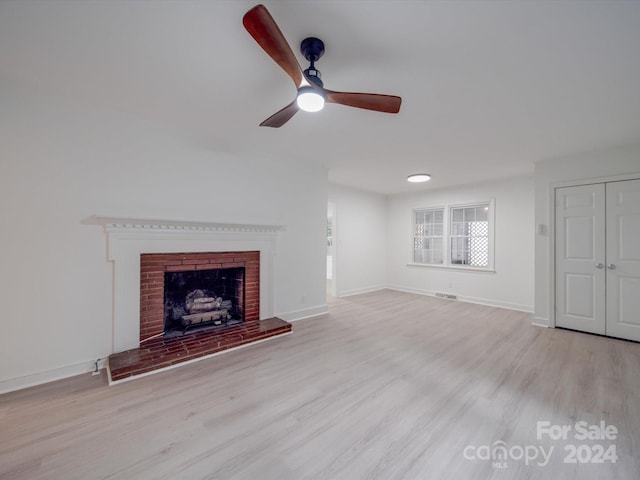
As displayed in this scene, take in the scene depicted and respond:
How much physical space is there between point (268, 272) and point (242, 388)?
1.77 metres

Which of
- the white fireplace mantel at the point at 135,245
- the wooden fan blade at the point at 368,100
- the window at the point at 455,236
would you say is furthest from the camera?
the window at the point at 455,236

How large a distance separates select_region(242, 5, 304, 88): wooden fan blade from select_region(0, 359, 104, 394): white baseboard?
319 centimetres

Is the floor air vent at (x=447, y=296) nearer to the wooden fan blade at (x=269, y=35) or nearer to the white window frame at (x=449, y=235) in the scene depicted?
the white window frame at (x=449, y=235)

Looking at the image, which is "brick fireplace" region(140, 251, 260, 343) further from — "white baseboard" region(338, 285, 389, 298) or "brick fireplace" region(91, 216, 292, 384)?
"white baseboard" region(338, 285, 389, 298)

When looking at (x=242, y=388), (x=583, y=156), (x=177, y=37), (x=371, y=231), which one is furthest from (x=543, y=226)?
(x=177, y=37)

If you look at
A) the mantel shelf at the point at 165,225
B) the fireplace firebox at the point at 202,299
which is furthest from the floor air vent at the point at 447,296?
the fireplace firebox at the point at 202,299

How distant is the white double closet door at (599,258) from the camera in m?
3.39

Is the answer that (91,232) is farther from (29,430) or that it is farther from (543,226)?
(543,226)

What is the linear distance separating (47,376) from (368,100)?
3657 millimetres

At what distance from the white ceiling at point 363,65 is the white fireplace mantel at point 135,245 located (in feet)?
3.65

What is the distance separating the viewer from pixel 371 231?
6633mm

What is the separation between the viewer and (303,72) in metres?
1.59

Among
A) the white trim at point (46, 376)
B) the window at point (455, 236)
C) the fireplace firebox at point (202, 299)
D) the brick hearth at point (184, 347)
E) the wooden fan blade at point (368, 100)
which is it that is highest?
the wooden fan blade at point (368, 100)

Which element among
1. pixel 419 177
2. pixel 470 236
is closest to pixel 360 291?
pixel 470 236
